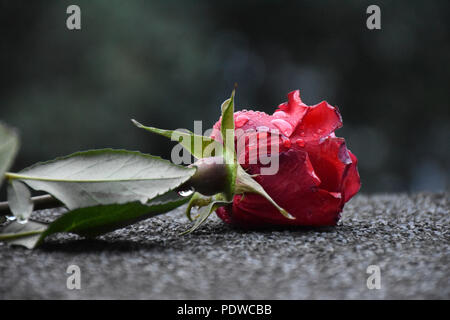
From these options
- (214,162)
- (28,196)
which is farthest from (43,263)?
(214,162)

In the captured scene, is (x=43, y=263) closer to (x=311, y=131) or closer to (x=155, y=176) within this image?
(x=155, y=176)

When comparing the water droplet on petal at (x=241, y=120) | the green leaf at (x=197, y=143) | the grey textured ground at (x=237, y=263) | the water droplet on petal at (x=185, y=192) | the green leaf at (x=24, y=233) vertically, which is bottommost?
the grey textured ground at (x=237, y=263)

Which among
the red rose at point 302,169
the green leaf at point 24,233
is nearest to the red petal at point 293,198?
the red rose at point 302,169

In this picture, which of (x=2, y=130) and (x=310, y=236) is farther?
(x=310, y=236)

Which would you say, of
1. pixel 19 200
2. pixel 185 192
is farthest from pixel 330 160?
pixel 19 200

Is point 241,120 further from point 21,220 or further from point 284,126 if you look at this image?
point 21,220

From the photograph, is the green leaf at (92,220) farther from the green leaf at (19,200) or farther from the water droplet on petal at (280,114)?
the water droplet on petal at (280,114)
